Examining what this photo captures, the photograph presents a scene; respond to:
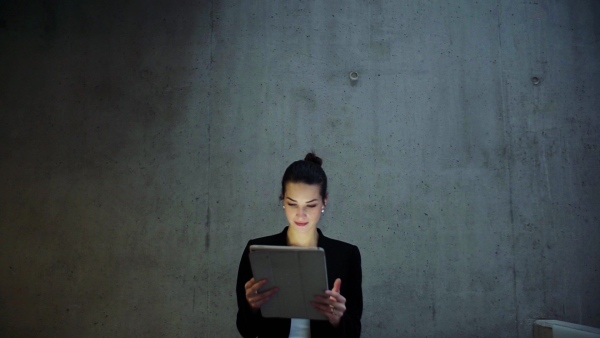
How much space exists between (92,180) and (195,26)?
1185mm

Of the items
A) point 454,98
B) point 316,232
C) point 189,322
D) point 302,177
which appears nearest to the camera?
point 302,177

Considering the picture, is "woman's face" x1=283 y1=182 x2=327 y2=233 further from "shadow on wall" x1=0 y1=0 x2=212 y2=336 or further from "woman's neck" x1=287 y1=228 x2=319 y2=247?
"shadow on wall" x1=0 y1=0 x2=212 y2=336

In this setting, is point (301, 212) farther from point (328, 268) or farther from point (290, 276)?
point (290, 276)

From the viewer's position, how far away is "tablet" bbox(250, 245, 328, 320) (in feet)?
5.00

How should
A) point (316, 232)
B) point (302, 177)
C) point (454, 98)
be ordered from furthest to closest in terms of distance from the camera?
point (454, 98) → point (316, 232) → point (302, 177)

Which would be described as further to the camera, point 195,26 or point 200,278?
point 195,26

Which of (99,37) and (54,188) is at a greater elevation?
(99,37)

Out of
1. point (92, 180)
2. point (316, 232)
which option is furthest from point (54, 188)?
point (316, 232)

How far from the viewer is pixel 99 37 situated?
3.18 m

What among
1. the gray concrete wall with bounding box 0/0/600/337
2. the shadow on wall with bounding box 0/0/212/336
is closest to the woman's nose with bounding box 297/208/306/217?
the gray concrete wall with bounding box 0/0/600/337

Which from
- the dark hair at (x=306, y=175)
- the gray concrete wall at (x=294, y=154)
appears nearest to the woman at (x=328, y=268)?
the dark hair at (x=306, y=175)

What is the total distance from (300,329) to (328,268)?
263mm

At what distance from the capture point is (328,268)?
1.96 meters

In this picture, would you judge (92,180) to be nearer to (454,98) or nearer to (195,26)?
(195,26)
